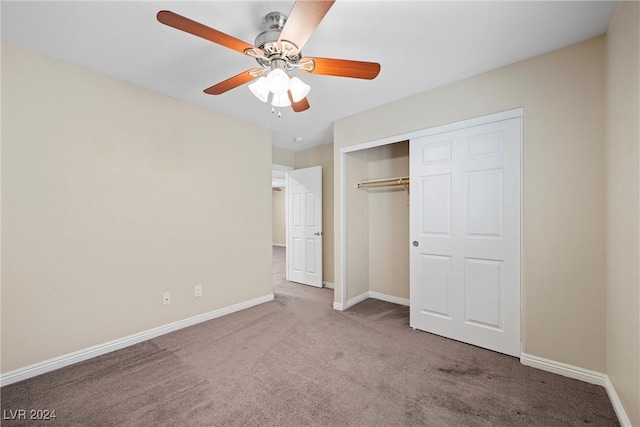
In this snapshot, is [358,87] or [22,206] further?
[358,87]

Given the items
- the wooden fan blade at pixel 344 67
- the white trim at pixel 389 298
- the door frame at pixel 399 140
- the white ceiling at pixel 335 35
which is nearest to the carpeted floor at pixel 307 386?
the door frame at pixel 399 140

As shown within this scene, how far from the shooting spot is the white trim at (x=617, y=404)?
1472 mm

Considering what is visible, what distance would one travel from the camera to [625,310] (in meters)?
1.50

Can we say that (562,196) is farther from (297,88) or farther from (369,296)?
(369,296)

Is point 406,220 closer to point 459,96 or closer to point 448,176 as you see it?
→ point 448,176

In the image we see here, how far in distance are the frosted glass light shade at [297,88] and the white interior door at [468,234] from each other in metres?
1.52

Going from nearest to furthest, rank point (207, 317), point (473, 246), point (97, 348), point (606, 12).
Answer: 1. point (606, 12)
2. point (97, 348)
3. point (473, 246)
4. point (207, 317)

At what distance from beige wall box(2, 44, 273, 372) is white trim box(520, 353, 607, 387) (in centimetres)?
303

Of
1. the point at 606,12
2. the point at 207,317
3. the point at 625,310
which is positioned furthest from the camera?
the point at 207,317

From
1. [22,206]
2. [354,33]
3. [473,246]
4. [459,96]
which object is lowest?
[473,246]

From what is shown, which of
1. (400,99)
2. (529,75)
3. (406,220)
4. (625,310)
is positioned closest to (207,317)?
(406,220)

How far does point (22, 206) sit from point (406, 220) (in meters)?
3.77

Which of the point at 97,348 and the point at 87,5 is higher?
the point at 87,5

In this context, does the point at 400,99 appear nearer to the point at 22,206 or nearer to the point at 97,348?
the point at 22,206
